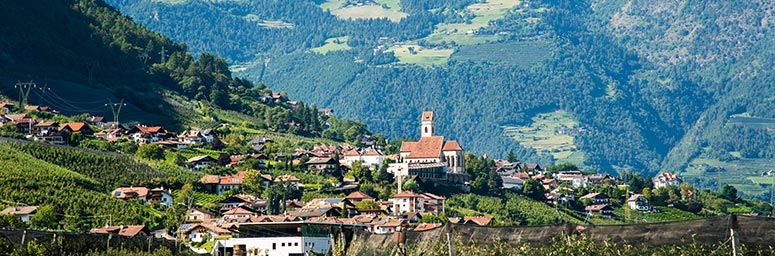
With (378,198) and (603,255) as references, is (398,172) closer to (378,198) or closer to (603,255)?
(378,198)

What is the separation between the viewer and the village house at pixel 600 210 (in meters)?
170

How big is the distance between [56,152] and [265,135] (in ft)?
187

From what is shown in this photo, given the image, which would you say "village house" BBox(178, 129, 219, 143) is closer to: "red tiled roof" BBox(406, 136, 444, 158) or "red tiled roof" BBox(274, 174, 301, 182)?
"red tiled roof" BBox(274, 174, 301, 182)

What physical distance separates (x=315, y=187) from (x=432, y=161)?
111 ft

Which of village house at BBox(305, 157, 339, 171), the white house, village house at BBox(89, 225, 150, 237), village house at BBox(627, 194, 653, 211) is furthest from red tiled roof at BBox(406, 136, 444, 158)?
the white house

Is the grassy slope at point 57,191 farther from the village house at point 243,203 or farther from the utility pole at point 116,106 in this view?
the utility pole at point 116,106

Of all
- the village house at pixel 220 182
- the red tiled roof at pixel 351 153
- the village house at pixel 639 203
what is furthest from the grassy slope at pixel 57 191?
the village house at pixel 639 203

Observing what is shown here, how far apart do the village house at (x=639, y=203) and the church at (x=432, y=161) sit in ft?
65.6

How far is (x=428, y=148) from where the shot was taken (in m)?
183

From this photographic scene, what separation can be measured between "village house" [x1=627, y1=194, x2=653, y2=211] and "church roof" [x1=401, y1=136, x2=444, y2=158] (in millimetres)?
23273

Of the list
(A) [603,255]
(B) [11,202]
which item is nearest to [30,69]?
(B) [11,202]

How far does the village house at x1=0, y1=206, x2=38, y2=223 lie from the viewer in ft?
322

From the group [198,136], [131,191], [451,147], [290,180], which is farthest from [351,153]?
[131,191]

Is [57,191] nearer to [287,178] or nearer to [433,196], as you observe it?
[287,178]
